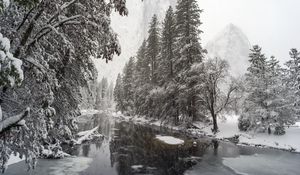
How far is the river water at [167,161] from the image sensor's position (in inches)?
540

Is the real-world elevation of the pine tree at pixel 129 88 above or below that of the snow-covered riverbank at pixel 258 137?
above

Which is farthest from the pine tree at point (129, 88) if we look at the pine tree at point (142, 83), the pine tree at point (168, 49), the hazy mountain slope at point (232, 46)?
the hazy mountain slope at point (232, 46)

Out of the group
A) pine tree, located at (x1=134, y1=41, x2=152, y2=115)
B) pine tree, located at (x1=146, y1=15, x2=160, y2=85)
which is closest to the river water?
pine tree, located at (x1=134, y1=41, x2=152, y2=115)

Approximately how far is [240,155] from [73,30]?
1549cm

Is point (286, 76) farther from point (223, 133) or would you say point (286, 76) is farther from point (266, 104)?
point (223, 133)

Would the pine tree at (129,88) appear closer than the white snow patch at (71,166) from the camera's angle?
No

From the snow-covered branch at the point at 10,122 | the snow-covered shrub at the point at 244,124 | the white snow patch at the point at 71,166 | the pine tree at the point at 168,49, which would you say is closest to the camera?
the snow-covered branch at the point at 10,122

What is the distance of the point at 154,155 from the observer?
706 inches

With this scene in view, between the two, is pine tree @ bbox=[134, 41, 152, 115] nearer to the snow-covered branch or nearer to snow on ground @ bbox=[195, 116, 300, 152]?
snow on ground @ bbox=[195, 116, 300, 152]

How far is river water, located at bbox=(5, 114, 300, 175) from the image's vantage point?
13.7 meters

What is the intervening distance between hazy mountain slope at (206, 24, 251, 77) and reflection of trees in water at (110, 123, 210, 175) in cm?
10321

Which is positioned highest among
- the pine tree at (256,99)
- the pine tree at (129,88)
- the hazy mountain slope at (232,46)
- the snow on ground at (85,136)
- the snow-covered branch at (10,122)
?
the hazy mountain slope at (232,46)

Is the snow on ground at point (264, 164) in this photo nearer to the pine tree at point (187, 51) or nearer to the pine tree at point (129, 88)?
the pine tree at point (187, 51)

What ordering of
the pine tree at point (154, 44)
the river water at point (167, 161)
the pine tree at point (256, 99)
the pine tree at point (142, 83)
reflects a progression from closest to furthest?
the river water at point (167, 161) < the pine tree at point (256, 99) < the pine tree at point (154, 44) < the pine tree at point (142, 83)
